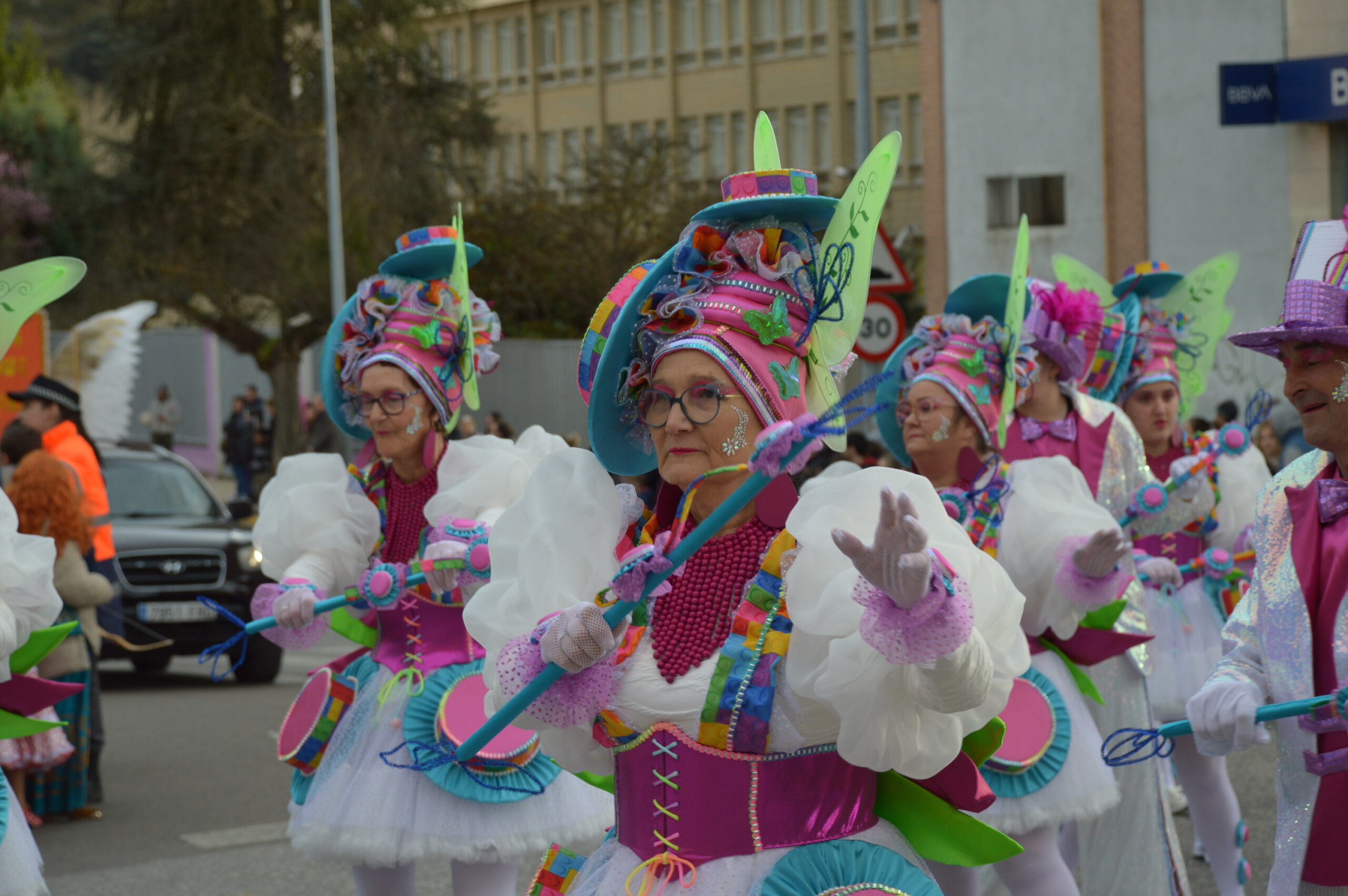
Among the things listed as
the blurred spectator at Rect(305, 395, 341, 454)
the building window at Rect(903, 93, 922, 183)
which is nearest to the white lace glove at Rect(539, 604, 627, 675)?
the blurred spectator at Rect(305, 395, 341, 454)

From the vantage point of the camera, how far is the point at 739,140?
4066 cm

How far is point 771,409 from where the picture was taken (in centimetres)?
319

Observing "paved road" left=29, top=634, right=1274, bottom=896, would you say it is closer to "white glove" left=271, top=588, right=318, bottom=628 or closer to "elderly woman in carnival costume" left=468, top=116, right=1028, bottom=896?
"white glove" left=271, top=588, right=318, bottom=628

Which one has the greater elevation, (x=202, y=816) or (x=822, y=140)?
(x=822, y=140)

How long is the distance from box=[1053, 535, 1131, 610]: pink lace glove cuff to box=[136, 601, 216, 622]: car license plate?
325 inches

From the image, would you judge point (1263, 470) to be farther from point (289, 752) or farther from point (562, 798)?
point (289, 752)

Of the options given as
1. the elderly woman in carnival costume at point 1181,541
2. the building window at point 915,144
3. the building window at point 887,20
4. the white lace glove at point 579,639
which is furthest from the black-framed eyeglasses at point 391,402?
the building window at point 887,20

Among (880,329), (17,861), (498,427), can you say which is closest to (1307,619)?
(17,861)

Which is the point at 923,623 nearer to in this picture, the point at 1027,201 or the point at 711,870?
the point at 711,870

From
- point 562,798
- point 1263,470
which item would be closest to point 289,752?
point 562,798

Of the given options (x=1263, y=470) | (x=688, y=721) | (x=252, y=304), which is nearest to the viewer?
(x=688, y=721)

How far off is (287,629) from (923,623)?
2.88 metres

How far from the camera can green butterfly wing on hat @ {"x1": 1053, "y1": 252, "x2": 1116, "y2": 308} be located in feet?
26.4

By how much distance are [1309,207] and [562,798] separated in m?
19.2
